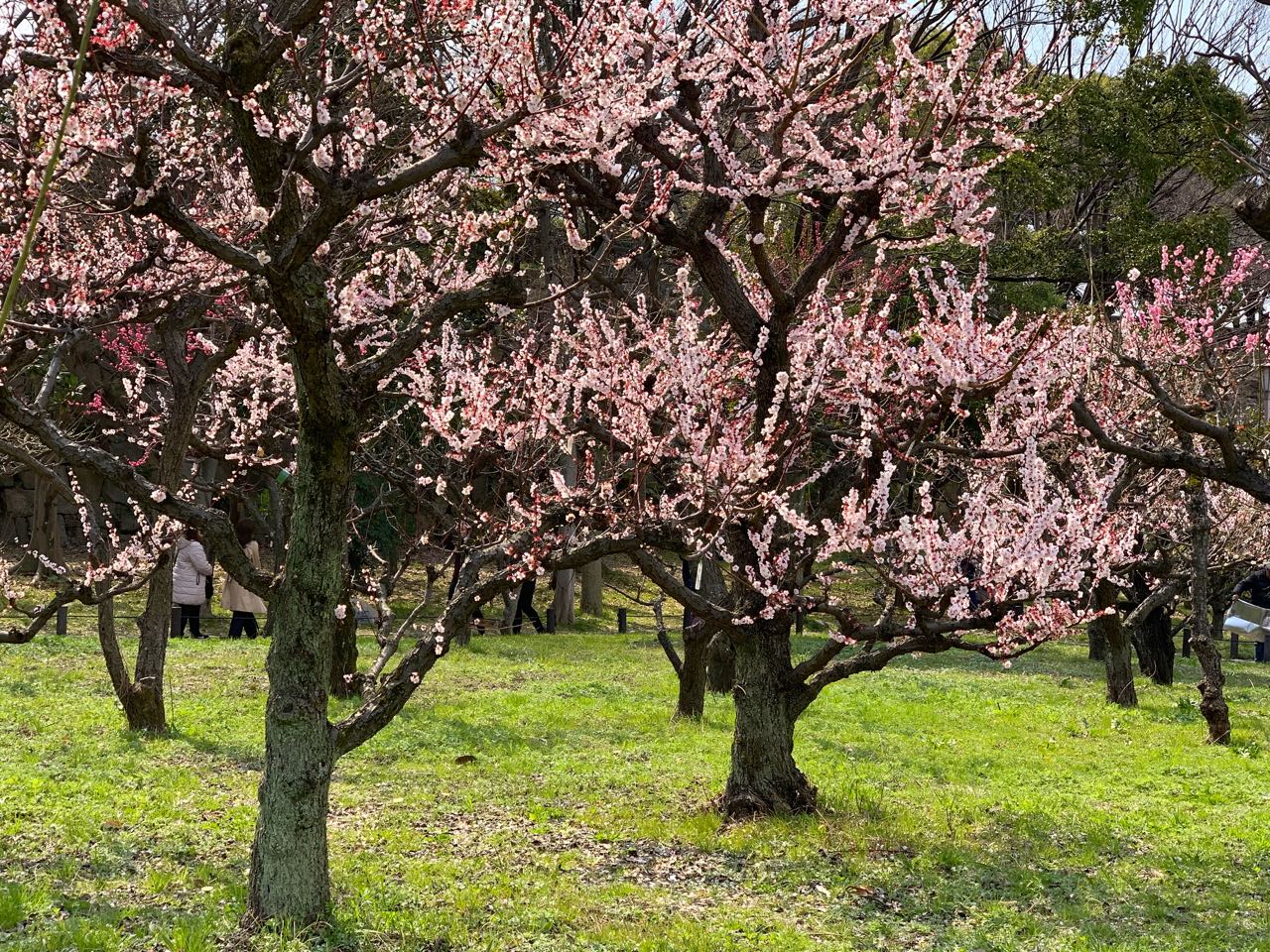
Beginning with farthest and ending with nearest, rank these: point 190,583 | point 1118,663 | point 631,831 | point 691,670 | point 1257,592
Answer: point 1257,592, point 190,583, point 1118,663, point 691,670, point 631,831

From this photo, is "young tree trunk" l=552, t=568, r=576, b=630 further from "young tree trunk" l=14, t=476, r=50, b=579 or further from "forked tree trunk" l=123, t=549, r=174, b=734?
"forked tree trunk" l=123, t=549, r=174, b=734

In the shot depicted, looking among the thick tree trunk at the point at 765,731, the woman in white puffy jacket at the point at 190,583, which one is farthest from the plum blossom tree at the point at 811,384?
the woman in white puffy jacket at the point at 190,583

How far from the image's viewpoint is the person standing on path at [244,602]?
18.6m

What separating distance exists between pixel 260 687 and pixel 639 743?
519 centimetres

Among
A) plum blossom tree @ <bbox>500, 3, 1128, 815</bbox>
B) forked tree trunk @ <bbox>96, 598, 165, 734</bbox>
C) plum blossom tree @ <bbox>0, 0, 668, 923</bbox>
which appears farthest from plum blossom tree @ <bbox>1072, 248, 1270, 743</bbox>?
forked tree trunk @ <bbox>96, 598, 165, 734</bbox>

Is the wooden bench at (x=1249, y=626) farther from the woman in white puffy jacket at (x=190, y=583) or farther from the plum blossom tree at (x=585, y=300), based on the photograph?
the woman in white puffy jacket at (x=190, y=583)

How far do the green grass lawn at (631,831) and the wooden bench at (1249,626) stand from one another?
A: 1054 cm

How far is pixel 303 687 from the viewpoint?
19.0 feet

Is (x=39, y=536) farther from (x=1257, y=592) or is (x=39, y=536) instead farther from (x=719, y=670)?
(x=1257, y=592)

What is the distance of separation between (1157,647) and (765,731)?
39.2 ft

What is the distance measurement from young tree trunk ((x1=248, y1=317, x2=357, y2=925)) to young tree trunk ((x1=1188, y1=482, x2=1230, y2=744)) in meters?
9.48

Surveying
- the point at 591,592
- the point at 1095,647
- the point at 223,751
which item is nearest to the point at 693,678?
the point at 223,751

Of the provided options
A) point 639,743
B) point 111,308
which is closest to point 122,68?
point 111,308

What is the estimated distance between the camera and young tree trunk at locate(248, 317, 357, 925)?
5742 mm
